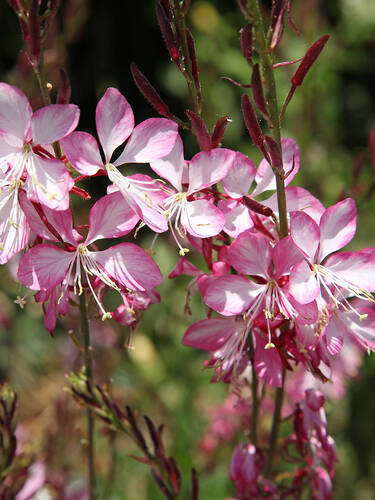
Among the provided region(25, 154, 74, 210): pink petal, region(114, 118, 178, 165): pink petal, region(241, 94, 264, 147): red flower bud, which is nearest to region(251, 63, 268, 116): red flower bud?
region(241, 94, 264, 147): red flower bud

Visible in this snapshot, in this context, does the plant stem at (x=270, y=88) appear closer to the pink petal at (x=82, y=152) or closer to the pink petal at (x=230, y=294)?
the pink petal at (x=230, y=294)

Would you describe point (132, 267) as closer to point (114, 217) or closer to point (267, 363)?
point (114, 217)

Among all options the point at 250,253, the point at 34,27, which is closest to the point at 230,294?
the point at 250,253

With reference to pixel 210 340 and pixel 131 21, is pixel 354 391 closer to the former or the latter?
pixel 210 340

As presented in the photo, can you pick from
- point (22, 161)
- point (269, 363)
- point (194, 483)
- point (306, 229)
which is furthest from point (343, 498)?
point (22, 161)

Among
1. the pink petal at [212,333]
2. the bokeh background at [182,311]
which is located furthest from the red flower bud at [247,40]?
the bokeh background at [182,311]

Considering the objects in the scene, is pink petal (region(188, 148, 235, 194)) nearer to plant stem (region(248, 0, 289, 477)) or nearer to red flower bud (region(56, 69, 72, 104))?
plant stem (region(248, 0, 289, 477))
